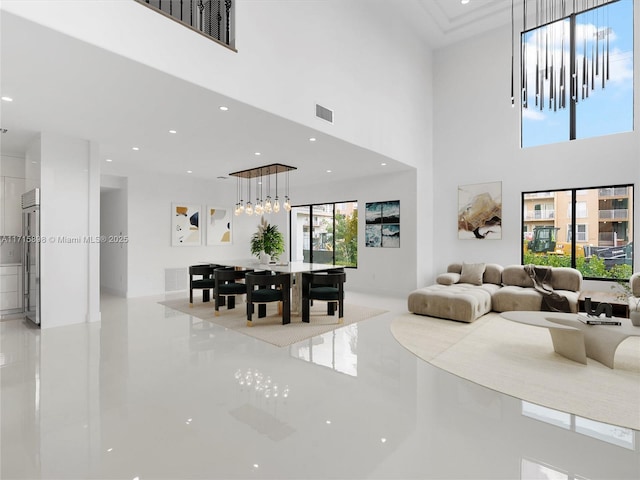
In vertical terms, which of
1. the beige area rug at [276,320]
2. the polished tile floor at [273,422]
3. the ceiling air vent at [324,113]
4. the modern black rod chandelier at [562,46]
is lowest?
the polished tile floor at [273,422]

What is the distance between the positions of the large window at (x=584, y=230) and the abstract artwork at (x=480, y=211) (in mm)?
514

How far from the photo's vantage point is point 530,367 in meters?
3.66

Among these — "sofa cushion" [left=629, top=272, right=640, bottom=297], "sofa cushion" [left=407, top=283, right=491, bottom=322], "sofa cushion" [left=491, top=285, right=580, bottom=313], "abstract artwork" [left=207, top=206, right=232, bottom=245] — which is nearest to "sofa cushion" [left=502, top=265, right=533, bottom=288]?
"sofa cushion" [left=491, top=285, right=580, bottom=313]

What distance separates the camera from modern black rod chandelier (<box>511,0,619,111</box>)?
19.9 ft

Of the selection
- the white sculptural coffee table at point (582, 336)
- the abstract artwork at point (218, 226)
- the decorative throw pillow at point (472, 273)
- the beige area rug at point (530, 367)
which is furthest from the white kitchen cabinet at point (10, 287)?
the decorative throw pillow at point (472, 273)

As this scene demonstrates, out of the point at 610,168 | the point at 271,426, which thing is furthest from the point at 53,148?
the point at 610,168

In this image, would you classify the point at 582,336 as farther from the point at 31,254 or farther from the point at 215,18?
the point at 31,254

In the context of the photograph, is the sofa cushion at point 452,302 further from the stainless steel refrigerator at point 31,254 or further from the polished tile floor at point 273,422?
the stainless steel refrigerator at point 31,254

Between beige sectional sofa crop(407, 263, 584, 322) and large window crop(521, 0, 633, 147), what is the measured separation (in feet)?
9.23

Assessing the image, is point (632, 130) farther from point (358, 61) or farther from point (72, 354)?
point (72, 354)

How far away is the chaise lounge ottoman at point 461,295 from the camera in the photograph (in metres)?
5.55

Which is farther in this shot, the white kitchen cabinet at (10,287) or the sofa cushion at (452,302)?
the white kitchen cabinet at (10,287)

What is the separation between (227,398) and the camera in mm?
2947

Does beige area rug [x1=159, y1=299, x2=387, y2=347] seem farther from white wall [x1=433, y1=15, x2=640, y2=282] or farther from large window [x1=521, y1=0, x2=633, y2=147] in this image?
large window [x1=521, y1=0, x2=633, y2=147]
